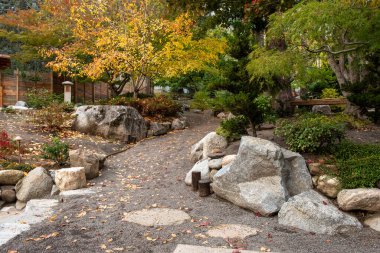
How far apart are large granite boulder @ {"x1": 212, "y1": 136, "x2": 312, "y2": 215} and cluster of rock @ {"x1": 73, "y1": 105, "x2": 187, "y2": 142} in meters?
6.06

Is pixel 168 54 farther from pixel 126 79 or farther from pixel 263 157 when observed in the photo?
pixel 263 157

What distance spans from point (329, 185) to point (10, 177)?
6.13 m

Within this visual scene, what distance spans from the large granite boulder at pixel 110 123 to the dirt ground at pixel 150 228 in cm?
339

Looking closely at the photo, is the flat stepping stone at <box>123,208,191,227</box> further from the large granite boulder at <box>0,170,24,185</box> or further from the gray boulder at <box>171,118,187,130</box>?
the gray boulder at <box>171,118,187,130</box>

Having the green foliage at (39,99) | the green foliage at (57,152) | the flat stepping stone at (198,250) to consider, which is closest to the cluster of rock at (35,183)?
the green foliage at (57,152)

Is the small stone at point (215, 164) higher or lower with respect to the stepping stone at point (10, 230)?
higher

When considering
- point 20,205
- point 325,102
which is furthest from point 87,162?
point 325,102

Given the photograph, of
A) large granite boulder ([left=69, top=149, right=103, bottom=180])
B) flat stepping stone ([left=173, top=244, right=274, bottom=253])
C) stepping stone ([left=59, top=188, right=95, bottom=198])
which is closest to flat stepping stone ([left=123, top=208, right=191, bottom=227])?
flat stepping stone ([left=173, top=244, right=274, bottom=253])

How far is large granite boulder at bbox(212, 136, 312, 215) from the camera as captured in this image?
238 inches

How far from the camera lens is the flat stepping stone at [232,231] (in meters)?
4.84

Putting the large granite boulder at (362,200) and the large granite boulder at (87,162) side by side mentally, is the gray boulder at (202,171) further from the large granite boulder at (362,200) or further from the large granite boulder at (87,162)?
the large granite boulder at (362,200)

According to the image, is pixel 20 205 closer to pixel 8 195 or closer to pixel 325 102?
pixel 8 195

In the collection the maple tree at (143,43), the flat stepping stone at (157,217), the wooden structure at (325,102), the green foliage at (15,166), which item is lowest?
the flat stepping stone at (157,217)

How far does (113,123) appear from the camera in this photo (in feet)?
39.2
